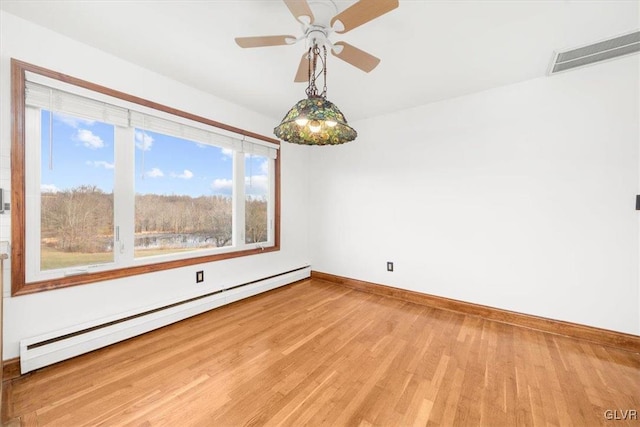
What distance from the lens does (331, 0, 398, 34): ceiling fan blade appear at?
1265mm

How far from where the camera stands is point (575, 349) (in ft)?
7.11

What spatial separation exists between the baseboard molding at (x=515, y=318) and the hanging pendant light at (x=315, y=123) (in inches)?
95.6

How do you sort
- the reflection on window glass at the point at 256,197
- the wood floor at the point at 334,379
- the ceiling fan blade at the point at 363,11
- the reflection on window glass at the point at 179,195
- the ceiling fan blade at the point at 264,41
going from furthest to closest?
the reflection on window glass at the point at 256,197, the reflection on window glass at the point at 179,195, the ceiling fan blade at the point at 264,41, the wood floor at the point at 334,379, the ceiling fan blade at the point at 363,11

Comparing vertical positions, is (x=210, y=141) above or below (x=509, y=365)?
above

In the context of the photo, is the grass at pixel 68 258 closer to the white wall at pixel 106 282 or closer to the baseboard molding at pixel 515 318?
the white wall at pixel 106 282

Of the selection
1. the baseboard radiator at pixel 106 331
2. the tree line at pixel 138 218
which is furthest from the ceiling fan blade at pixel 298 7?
the baseboard radiator at pixel 106 331

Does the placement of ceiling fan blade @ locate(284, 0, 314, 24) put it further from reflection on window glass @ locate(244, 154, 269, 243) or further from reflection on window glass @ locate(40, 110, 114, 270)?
reflection on window glass @ locate(244, 154, 269, 243)

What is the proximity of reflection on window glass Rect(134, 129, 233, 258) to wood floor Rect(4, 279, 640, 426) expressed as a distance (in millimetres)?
921

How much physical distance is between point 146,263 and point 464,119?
3.80 meters

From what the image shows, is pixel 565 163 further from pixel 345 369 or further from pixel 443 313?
Answer: pixel 345 369

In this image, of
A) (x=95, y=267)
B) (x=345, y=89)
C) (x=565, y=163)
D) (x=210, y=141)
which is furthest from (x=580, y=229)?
(x=95, y=267)

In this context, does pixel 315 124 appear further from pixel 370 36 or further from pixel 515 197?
pixel 515 197

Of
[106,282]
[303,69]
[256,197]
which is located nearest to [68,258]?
[106,282]

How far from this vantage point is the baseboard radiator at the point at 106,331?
1.78 metres
